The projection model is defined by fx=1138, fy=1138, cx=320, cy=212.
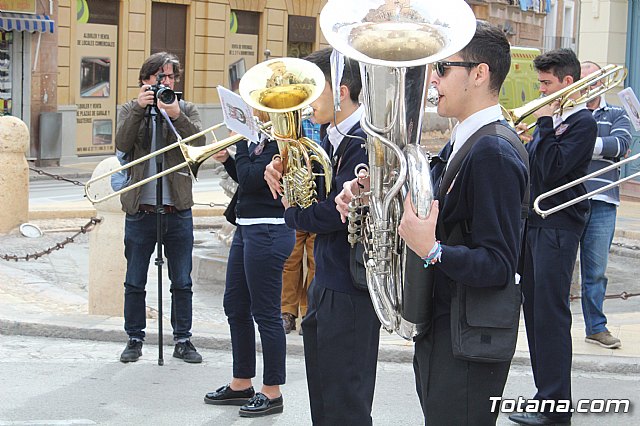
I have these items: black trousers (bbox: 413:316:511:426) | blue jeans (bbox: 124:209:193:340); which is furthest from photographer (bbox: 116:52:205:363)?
black trousers (bbox: 413:316:511:426)

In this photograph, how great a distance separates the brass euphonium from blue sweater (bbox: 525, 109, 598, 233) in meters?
1.55

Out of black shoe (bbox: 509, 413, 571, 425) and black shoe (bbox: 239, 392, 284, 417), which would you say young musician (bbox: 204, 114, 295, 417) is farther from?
black shoe (bbox: 509, 413, 571, 425)

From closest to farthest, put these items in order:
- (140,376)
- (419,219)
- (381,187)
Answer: (419,219) → (381,187) → (140,376)

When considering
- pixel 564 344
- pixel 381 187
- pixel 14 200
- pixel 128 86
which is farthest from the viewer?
pixel 128 86

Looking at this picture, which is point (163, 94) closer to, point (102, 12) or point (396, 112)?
point (396, 112)

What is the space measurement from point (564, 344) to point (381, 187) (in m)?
2.42

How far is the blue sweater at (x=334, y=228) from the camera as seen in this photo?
441 centimetres

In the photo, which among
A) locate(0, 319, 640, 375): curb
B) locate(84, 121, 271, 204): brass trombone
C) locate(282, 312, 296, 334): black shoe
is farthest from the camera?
locate(282, 312, 296, 334): black shoe

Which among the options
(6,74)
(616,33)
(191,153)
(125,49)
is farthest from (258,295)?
(125,49)

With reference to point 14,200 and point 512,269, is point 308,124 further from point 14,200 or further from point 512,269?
point 14,200

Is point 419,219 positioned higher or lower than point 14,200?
higher

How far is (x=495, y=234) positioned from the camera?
11.0ft

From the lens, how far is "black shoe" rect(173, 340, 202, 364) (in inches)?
274

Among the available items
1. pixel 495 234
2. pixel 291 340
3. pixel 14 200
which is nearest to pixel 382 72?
pixel 495 234
